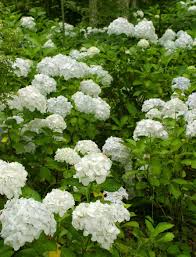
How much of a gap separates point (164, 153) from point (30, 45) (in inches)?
143

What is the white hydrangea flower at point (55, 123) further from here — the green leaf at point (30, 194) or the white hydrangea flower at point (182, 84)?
the white hydrangea flower at point (182, 84)

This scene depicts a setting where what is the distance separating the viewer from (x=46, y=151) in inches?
164

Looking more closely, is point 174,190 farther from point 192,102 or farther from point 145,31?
point 145,31

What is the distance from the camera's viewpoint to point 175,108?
457 centimetres

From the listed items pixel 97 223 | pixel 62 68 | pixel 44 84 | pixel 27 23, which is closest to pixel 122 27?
pixel 62 68

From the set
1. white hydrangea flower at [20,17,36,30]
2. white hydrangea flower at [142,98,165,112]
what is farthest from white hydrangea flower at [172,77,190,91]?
white hydrangea flower at [20,17,36,30]

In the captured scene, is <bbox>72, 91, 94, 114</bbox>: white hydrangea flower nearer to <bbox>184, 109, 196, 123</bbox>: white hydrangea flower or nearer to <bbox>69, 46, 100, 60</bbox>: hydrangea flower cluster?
<bbox>184, 109, 196, 123</bbox>: white hydrangea flower

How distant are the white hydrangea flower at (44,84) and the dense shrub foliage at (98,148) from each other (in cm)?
1

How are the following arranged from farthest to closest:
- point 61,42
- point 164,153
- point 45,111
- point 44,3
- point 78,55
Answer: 1. point 44,3
2. point 61,42
3. point 78,55
4. point 45,111
5. point 164,153

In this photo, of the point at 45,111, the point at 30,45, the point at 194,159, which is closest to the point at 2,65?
the point at 45,111

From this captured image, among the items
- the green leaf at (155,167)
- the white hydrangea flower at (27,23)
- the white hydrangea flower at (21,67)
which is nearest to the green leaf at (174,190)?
the green leaf at (155,167)

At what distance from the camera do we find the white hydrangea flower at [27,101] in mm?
4312

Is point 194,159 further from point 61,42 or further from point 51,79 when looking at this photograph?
point 61,42

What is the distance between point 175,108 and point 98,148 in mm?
797
